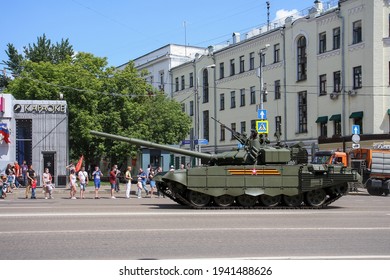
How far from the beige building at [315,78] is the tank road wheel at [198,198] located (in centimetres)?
1491

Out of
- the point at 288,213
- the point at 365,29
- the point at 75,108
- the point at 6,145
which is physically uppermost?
the point at 365,29

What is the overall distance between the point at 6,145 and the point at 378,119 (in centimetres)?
2452

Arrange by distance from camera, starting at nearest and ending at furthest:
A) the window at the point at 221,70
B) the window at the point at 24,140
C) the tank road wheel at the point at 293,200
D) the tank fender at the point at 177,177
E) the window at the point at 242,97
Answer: the tank fender at the point at 177,177 < the tank road wheel at the point at 293,200 < the window at the point at 24,140 < the window at the point at 242,97 < the window at the point at 221,70

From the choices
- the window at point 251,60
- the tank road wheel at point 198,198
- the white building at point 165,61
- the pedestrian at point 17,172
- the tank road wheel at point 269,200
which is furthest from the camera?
the white building at point 165,61

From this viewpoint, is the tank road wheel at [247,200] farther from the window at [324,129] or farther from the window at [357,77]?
the window at [324,129]

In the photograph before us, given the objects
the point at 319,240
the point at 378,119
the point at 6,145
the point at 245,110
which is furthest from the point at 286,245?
the point at 245,110

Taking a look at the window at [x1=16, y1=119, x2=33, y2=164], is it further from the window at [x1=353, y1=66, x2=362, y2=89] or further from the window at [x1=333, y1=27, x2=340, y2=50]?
the window at [x1=333, y1=27, x2=340, y2=50]

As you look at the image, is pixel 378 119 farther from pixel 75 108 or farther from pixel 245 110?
pixel 75 108

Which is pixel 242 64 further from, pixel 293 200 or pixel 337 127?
pixel 293 200

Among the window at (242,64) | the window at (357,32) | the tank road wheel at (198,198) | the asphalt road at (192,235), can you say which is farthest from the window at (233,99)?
the asphalt road at (192,235)

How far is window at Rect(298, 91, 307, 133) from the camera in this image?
1753 inches

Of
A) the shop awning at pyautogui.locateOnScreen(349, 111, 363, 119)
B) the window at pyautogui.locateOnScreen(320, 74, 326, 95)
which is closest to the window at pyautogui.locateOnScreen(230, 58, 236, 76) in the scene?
the window at pyautogui.locateOnScreen(320, 74, 326, 95)

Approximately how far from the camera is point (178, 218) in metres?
15.4

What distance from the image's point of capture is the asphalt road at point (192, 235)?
9547 millimetres
